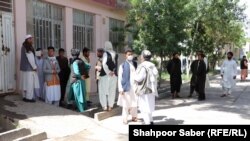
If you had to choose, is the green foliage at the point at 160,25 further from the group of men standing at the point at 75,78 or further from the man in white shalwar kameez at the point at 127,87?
the man in white shalwar kameez at the point at 127,87

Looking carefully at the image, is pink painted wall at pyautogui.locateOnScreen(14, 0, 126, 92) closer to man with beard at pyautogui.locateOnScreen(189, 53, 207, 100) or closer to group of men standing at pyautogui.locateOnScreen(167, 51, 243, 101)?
group of men standing at pyautogui.locateOnScreen(167, 51, 243, 101)

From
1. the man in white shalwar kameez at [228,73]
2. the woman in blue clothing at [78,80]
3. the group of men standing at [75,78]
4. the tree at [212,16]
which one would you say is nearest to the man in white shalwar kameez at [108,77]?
the group of men standing at [75,78]

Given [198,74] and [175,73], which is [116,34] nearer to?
[175,73]

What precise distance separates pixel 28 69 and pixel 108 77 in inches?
80.6

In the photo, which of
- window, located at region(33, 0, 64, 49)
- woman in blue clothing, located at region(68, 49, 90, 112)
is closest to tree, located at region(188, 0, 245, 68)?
window, located at region(33, 0, 64, 49)

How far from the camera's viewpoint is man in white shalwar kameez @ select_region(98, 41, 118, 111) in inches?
418

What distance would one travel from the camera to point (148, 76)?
29.8 feet

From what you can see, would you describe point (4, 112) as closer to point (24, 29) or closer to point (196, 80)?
point (24, 29)

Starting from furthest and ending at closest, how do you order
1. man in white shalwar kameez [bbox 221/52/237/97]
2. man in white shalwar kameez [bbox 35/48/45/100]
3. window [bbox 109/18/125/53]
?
window [bbox 109/18/125/53] < man in white shalwar kameez [bbox 221/52/237/97] < man in white shalwar kameez [bbox 35/48/45/100]

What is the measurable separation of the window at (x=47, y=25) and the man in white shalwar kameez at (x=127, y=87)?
350cm

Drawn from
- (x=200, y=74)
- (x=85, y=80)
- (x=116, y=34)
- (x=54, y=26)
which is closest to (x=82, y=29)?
(x=54, y=26)

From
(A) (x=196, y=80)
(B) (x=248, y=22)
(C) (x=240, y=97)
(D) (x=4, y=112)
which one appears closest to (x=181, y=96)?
(A) (x=196, y=80)

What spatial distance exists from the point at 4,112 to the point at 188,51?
9367 millimetres

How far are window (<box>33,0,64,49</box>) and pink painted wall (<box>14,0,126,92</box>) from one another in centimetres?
21
